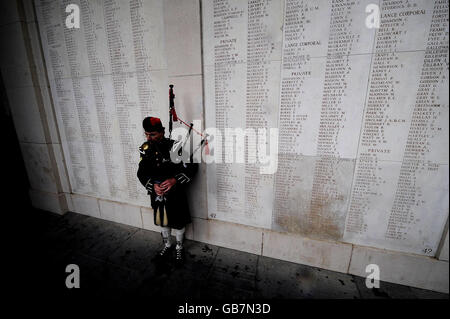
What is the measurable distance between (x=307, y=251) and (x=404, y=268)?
129 centimetres

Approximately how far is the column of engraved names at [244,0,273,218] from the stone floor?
1488 mm

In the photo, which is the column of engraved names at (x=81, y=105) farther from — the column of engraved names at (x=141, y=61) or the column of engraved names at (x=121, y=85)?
the column of engraved names at (x=141, y=61)

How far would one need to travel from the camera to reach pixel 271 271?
3.04 meters

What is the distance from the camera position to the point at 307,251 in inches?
121

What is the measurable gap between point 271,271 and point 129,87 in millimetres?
4102

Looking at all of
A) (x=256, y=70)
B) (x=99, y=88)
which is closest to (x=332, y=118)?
(x=256, y=70)

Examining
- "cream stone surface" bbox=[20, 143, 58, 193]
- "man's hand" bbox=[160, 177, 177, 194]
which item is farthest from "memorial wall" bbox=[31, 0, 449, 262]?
"cream stone surface" bbox=[20, 143, 58, 193]

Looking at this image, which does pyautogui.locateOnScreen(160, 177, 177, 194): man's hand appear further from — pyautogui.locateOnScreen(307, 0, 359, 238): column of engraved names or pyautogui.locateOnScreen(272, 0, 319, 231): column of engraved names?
pyautogui.locateOnScreen(307, 0, 359, 238): column of engraved names

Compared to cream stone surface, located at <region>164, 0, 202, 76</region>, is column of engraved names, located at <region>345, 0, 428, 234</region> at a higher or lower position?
lower

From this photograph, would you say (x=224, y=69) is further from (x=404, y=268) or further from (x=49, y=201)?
(x=49, y=201)

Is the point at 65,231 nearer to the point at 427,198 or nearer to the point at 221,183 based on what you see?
the point at 221,183

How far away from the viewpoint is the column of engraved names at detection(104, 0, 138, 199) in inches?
128

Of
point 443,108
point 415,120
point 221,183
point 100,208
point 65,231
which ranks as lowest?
point 65,231
